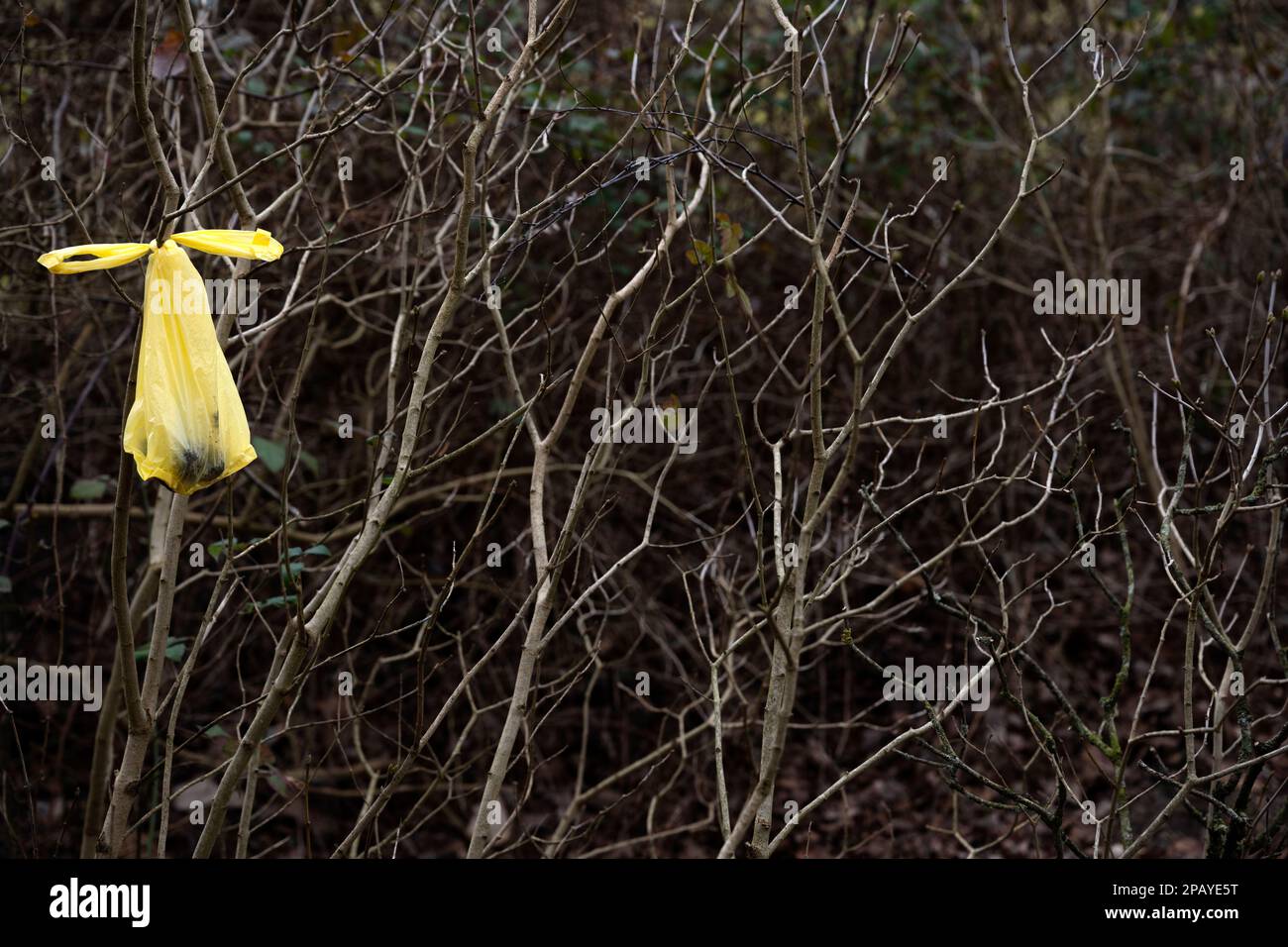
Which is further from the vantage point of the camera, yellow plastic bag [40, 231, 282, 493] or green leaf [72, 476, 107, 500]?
green leaf [72, 476, 107, 500]

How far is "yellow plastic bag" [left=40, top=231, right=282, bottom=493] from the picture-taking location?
1978 mm

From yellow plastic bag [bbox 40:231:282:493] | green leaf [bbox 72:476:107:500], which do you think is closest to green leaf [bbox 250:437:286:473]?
green leaf [bbox 72:476:107:500]

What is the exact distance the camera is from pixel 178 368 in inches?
78.9

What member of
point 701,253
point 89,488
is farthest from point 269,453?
point 701,253

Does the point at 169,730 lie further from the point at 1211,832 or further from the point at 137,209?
the point at 137,209

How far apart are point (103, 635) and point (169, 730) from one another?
241 centimetres

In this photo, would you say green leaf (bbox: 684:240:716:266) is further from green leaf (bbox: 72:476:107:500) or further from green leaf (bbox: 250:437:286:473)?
green leaf (bbox: 72:476:107:500)

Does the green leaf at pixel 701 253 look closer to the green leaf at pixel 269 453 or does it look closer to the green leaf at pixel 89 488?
the green leaf at pixel 269 453

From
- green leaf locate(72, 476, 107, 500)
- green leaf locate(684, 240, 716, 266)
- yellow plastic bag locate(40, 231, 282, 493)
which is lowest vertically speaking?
yellow plastic bag locate(40, 231, 282, 493)

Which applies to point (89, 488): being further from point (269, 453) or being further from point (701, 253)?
point (701, 253)

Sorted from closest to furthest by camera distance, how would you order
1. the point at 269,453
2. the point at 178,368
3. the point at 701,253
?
the point at 178,368
the point at 701,253
the point at 269,453

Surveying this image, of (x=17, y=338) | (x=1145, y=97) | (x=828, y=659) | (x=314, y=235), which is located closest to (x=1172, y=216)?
(x=1145, y=97)

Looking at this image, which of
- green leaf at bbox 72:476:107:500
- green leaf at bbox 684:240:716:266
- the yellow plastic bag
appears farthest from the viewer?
green leaf at bbox 72:476:107:500

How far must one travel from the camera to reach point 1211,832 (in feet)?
7.21
